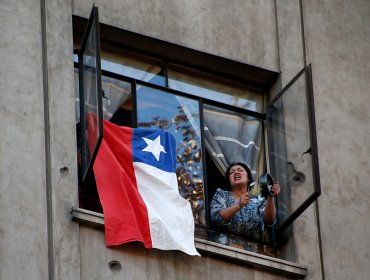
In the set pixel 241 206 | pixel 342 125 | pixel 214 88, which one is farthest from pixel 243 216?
pixel 214 88

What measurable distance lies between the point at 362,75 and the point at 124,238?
4.39 meters

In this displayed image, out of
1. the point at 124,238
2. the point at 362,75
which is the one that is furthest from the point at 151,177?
the point at 362,75

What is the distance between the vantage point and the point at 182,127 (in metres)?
19.6

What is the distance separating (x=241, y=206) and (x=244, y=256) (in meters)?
0.67

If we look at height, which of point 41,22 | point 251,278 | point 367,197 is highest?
point 41,22

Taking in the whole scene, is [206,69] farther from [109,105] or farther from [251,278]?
[251,278]

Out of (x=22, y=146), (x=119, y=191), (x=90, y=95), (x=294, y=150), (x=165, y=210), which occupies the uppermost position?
(x=90, y=95)

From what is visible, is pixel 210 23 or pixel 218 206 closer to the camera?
pixel 218 206

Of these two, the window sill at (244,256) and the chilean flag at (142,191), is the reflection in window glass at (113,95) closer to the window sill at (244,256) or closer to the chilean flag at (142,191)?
the chilean flag at (142,191)

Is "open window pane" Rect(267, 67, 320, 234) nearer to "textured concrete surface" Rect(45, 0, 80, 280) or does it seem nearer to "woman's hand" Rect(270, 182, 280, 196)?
"woman's hand" Rect(270, 182, 280, 196)

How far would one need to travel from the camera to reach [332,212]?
19.4 metres

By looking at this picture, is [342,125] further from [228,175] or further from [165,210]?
[165,210]

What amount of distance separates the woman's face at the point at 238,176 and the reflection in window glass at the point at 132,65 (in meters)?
1.39

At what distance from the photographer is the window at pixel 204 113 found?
741 inches
